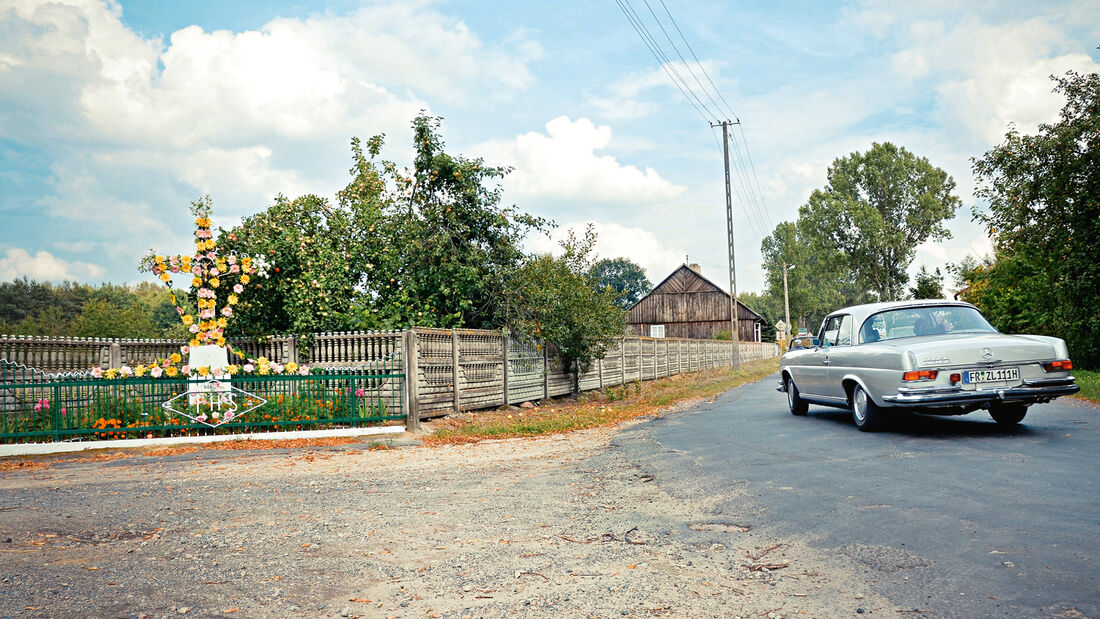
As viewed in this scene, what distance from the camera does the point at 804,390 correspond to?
1205 cm

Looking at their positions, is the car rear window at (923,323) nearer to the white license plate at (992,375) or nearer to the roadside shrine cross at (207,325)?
the white license plate at (992,375)

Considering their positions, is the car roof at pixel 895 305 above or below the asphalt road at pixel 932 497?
above

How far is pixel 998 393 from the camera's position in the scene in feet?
27.3

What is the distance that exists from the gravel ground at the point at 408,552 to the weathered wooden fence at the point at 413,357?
4833 millimetres

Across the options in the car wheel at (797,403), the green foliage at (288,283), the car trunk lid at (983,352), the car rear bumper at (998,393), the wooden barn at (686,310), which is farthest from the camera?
the wooden barn at (686,310)

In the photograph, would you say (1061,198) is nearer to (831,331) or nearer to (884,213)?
(831,331)

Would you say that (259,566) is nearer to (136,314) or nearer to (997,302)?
(997,302)

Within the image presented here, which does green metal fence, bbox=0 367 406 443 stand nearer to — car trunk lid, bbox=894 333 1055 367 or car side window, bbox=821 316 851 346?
car side window, bbox=821 316 851 346

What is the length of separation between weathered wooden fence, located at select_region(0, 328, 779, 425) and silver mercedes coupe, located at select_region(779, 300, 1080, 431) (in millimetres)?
6795

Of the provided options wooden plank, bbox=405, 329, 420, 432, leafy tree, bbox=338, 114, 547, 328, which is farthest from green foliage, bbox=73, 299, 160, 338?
wooden plank, bbox=405, 329, 420, 432

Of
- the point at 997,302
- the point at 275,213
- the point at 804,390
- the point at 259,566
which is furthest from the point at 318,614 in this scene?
the point at 997,302

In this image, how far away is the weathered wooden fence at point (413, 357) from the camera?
13008 mm

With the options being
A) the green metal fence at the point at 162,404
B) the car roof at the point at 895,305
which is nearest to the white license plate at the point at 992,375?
the car roof at the point at 895,305

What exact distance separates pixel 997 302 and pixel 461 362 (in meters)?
20.4
